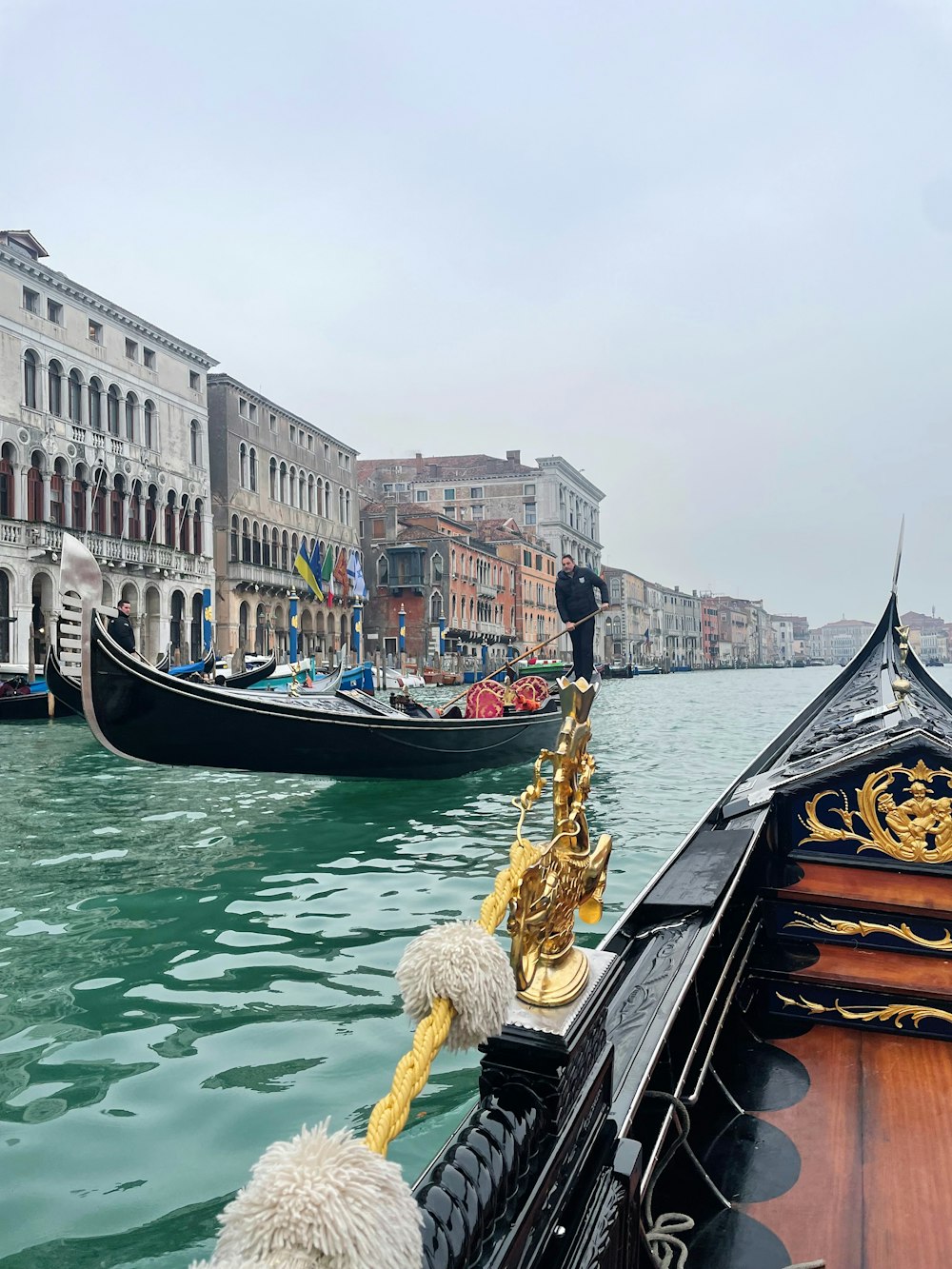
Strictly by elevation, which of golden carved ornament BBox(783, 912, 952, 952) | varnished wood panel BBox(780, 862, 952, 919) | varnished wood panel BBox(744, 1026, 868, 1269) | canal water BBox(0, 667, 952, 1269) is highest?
varnished wood panel BBox(780, 862, 952, 919)

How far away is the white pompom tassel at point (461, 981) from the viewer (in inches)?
22.0

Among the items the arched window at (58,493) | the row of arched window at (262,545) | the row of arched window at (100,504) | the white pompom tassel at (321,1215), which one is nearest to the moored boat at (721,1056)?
the white pompom tassel at (321,1215)

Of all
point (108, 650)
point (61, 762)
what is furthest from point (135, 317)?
point (108, 650)

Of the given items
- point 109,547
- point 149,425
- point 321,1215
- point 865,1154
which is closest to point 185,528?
point 149,425

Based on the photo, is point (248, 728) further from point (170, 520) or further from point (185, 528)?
point (185, 528)

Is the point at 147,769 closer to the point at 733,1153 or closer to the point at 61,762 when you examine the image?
the point at 61,762

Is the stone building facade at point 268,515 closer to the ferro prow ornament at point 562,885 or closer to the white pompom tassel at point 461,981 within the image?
the ferro prow ornament at point 562,885

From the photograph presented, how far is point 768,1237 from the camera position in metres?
0.87

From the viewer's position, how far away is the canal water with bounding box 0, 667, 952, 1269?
1278 millimetres

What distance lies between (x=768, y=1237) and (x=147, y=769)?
541cm

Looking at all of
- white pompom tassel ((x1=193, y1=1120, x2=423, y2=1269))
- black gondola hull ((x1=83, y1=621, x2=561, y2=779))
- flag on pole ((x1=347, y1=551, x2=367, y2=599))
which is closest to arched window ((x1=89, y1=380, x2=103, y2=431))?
flag on pole ((x1=347, y1=551, x2=367, y2=599))

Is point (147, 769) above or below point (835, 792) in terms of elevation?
below

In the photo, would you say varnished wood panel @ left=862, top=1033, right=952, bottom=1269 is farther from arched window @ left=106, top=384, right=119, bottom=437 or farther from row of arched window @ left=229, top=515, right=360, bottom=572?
row of arched window @ left=229, top=515, right=360, bottom=572

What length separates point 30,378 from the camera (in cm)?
1355
